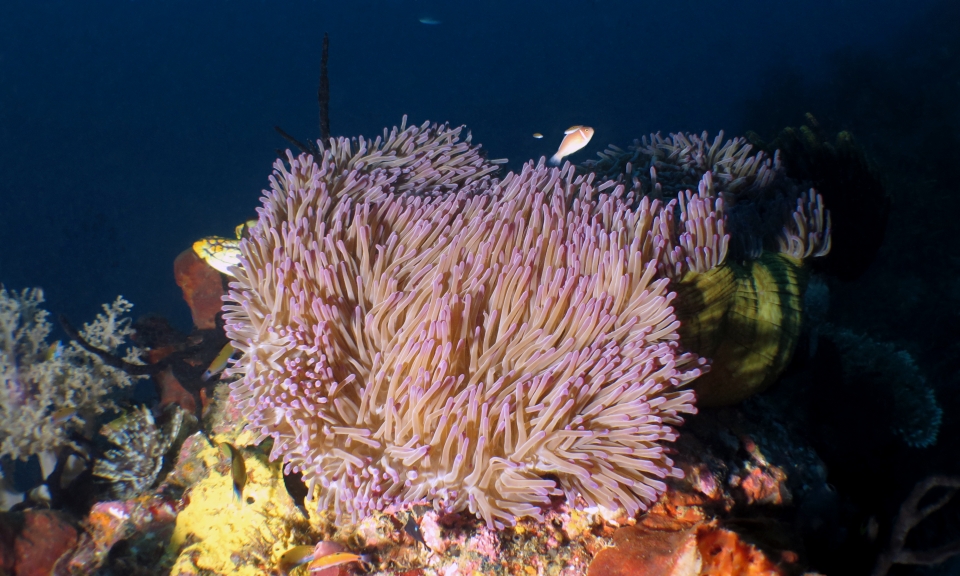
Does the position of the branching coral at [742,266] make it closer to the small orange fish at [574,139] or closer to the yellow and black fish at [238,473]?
the small orange fish at [574,139]

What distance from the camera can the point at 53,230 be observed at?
34.6 m

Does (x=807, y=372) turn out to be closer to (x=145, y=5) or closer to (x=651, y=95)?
(x=651, y=95)

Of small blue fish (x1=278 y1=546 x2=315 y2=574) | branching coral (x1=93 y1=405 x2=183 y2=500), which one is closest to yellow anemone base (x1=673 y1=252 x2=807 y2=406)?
small blue fish (x1=278 y1=546 x2=315 y2=574)

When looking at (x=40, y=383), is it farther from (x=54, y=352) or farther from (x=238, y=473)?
(x=238, y=473)

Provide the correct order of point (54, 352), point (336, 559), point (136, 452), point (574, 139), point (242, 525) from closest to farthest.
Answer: point (336, 559)
point (242, 525)
point (136, 452)
point (574, 139)
point (54, 352)

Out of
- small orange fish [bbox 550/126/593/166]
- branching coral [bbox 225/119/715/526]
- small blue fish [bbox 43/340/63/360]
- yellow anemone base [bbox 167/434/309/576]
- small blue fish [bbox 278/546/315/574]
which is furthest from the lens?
small blue fish [bbox 43/340/63/360]

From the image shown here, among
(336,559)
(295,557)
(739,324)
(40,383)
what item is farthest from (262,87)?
(739,324)

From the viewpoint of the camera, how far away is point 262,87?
57.2 meters

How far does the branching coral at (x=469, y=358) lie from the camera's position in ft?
5.71

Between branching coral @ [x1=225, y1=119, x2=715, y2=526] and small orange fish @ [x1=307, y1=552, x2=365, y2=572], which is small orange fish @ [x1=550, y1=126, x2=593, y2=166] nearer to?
branching coral @ [x1=225, y1=119, x2=715, y2=526]

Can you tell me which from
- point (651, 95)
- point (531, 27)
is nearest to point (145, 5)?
point (531, 27)

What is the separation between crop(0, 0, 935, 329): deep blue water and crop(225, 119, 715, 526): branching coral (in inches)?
969

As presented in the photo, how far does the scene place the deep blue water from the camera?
3406 cm

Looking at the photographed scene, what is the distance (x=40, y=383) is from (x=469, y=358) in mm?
5341
